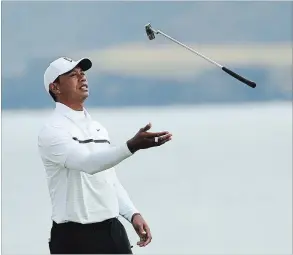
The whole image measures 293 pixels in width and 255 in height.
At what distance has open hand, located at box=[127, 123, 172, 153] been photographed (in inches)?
89.7

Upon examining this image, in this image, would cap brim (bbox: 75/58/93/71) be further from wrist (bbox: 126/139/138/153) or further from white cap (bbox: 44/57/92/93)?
wrist (bbox: 126/139/138/153)

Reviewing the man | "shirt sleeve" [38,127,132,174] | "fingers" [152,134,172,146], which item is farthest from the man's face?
"fingers" [152,134,172,146]

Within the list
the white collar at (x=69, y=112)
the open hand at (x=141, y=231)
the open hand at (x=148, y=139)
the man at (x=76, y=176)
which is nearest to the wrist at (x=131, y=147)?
the open hand at (x=148, y=139)

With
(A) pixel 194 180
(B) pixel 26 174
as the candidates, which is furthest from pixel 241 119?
(B) pixel 26 174

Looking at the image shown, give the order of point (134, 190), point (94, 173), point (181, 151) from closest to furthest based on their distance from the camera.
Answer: point (94, 173), point (134, 190), point (181, 151)

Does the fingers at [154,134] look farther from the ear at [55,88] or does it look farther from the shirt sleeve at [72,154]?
the ear at [55,88]

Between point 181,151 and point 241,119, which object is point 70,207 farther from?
point 241,119

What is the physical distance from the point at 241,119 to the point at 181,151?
510 millimetres

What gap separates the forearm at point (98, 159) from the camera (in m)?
A: 2.35

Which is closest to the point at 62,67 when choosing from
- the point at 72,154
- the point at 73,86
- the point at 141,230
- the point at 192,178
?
the point at 73,86

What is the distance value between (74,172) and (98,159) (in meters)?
0.15

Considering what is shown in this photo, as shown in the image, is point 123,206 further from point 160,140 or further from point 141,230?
point 160,140

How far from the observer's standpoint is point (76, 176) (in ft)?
8.25

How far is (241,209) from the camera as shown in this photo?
16.1 feet
